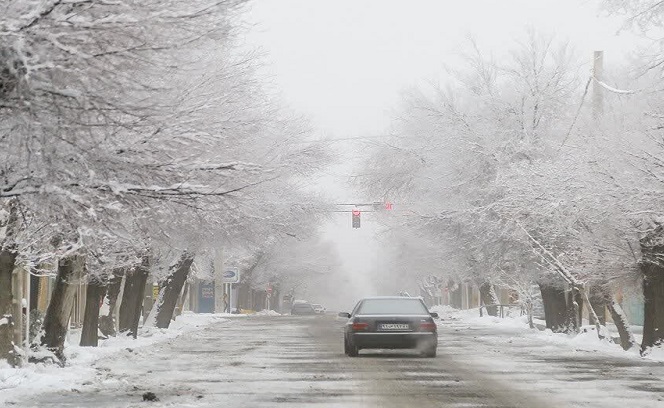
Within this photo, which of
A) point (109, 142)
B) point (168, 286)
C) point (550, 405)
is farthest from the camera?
point (168, 286)

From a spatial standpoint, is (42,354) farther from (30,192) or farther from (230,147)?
(30,192)

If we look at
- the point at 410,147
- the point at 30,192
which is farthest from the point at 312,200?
the point at 30,192

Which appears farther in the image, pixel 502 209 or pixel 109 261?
pixel 502 209

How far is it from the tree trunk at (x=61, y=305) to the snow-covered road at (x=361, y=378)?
0.88 m

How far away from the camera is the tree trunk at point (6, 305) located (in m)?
17.5

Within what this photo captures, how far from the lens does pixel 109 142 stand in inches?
501

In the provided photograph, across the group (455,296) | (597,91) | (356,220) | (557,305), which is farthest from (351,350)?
(455,296)

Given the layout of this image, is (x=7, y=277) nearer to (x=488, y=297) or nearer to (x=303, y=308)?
(x=488, y=297)

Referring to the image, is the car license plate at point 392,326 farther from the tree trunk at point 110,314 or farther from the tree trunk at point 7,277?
the tree trunk at point 7,277

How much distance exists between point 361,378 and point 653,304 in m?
9.60

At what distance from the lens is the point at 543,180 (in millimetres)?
30719

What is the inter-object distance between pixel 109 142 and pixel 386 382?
730 centimetres

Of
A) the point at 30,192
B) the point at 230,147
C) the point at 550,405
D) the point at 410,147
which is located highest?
the point at 410,147

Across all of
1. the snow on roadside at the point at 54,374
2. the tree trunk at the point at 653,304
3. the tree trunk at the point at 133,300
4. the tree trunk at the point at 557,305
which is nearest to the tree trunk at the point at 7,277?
the snow on roadside at the point at 54,374
